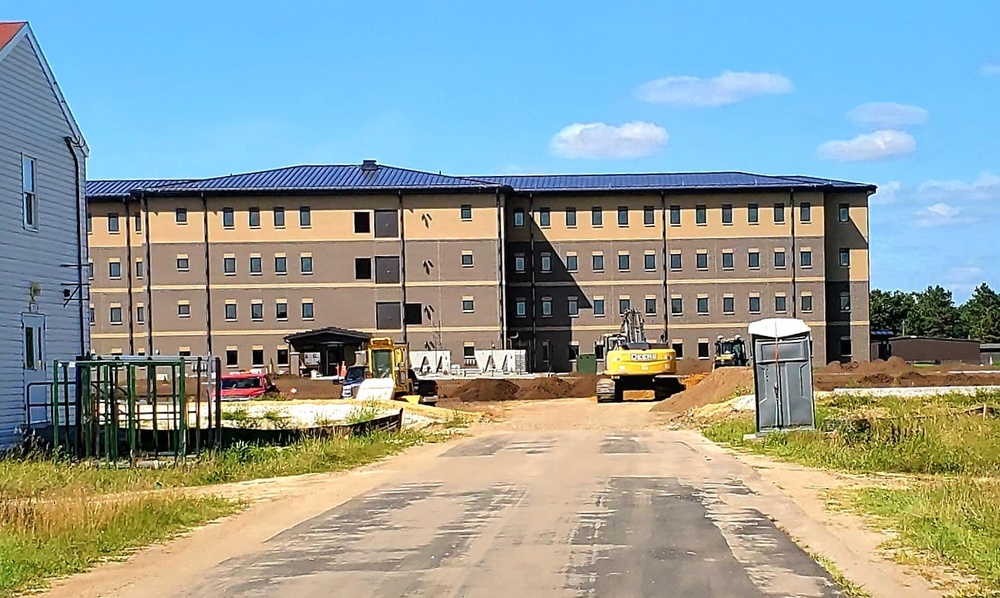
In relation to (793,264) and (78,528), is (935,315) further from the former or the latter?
(78,528)

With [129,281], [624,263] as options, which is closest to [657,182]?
[624,263]

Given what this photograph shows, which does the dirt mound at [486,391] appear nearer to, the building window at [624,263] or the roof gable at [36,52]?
the building window at [624,263]

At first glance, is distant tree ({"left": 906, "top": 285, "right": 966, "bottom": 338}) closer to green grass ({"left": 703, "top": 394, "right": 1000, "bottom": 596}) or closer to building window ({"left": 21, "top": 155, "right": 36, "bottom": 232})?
green grass ({"left": 703, "top": 394, "right": 1000, "bottom": 596})

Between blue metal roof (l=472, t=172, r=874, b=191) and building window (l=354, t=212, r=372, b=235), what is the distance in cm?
1159

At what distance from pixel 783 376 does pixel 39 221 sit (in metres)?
17.0

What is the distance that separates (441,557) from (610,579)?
2.00 m

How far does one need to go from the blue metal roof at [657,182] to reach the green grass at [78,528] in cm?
7044

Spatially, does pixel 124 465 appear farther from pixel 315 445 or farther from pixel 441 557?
pixel 441 557

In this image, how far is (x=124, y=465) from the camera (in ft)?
76.8

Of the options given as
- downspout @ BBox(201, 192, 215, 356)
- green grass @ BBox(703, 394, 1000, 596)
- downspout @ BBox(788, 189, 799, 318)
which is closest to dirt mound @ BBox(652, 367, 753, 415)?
green grass @ BBox(703, 394, 1000, 596)

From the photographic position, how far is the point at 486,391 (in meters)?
62.3

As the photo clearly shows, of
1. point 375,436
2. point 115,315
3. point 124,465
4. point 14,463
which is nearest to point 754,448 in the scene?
point 375,436

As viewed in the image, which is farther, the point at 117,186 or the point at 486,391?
the point at 117,186

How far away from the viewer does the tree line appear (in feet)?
512
